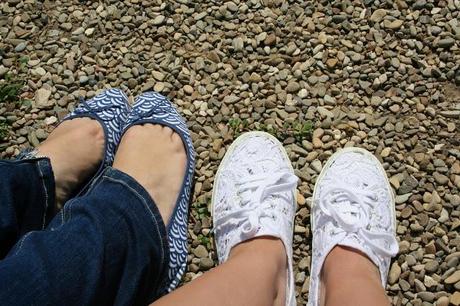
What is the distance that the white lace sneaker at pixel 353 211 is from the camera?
2.10 meters

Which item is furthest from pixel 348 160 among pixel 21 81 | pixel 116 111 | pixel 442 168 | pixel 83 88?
pixel 21 81

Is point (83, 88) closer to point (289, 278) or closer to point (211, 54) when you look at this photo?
point (211, 54)

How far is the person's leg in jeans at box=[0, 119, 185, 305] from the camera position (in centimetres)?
156

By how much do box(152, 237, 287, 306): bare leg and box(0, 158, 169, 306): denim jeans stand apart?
165 millimetres

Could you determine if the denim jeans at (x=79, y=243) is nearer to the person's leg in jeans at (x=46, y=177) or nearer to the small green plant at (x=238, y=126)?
the person's leg in jeans at (x=46, y=177)

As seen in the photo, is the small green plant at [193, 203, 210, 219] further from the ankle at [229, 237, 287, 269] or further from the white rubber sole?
the white rubber sole

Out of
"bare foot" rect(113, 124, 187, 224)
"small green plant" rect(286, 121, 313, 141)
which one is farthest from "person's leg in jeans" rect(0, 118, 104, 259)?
"small green plant" rect(286, 121, 313, 141)

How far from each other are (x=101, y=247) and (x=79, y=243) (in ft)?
0.22

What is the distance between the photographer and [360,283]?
194 cm

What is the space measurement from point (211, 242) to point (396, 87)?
3.39 feet

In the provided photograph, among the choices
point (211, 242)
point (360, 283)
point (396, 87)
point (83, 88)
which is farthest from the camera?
point (83, 88)

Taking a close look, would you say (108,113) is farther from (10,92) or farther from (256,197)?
(256,197)

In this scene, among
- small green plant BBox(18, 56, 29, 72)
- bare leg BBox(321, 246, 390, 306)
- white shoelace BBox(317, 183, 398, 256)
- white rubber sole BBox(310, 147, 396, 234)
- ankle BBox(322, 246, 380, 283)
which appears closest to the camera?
bare leg BBox(321, 246, 390, 306)

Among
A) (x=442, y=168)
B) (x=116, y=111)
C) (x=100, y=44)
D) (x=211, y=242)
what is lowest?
(x=211, y=242)
